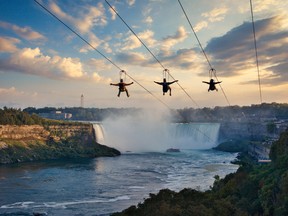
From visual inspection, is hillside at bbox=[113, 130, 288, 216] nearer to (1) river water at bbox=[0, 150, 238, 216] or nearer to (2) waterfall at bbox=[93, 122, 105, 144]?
(1) river water at bbox=[0, 150, 238, 216]

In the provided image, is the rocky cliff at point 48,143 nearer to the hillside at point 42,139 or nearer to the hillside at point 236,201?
the hillside at point 42,139

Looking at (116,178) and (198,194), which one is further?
(116,178)

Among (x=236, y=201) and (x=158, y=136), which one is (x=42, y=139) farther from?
(x=236, y=201)

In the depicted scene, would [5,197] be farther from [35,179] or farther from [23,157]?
[23,157]

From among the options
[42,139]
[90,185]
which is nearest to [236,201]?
[90,185]

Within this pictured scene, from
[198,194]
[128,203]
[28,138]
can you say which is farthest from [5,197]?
[28,138]

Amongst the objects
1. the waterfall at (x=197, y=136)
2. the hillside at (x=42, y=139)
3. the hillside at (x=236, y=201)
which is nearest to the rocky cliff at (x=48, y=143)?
the hillside at (x=42, y=139)
